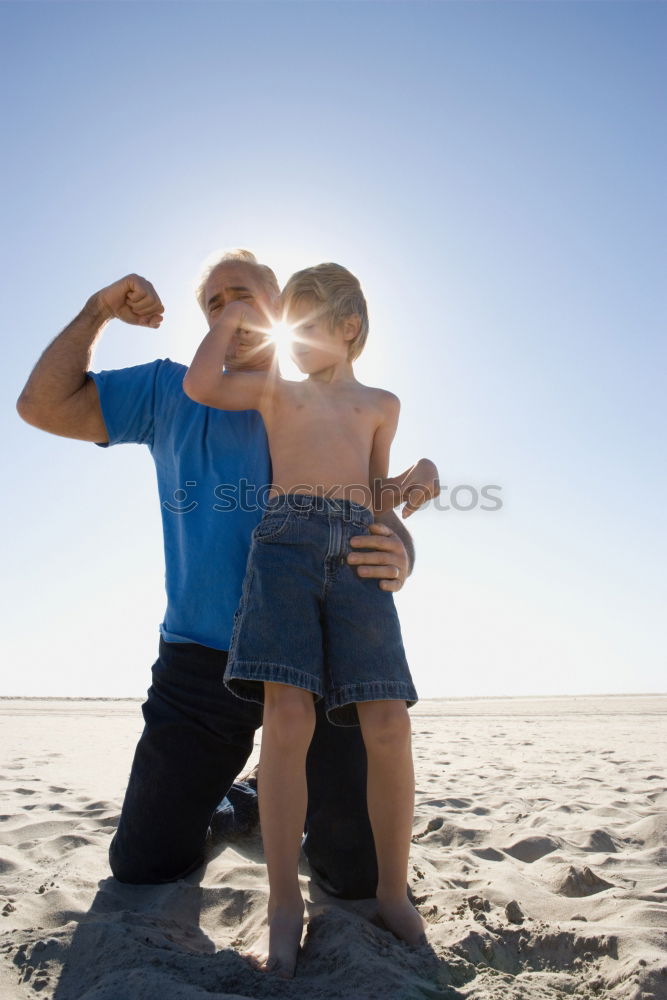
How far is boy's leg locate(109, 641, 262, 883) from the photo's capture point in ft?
8.57

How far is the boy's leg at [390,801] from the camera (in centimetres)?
213

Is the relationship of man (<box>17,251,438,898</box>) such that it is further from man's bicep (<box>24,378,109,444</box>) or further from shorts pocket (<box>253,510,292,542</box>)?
shorts pocket (<box>253,510,292,542</box>)

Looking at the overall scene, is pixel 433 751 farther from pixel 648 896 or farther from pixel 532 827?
pixel 648 896

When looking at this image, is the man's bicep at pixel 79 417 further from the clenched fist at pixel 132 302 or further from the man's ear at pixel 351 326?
the man's ear at pixel 351 326

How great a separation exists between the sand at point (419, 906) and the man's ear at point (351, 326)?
1992 millimetres

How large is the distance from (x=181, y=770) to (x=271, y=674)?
2.64ft

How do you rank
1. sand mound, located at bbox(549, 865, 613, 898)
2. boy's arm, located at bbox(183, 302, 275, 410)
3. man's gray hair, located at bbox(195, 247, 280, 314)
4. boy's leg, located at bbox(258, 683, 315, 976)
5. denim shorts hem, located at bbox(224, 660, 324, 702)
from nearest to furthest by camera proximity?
1. boy's leg, located at bbox(258, 683, 315, 976)
2. denim shorts hem, located at bbox(224, 660, 324, 702)
3. boy's arm, located at bbox(183, 302, 275, 410)
4. sand mound, located at bbox(549, 865, 613, 898)
5. man's gray hair, located at bbox(195, 247, 280, 314)

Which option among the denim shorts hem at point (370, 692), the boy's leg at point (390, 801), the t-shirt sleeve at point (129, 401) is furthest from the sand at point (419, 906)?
the t-shirt sleeve at point (129, 401)

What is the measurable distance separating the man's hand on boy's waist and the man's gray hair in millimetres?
1403

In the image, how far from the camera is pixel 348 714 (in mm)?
2365

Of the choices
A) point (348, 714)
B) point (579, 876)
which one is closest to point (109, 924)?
point (348, 714)

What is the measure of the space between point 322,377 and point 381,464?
1.35 ft

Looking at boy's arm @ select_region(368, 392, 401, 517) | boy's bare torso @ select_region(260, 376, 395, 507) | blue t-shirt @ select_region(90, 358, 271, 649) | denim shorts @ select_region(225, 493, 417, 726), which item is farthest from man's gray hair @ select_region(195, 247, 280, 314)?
denim shorts @ select_region(225, 493, 417, 726)

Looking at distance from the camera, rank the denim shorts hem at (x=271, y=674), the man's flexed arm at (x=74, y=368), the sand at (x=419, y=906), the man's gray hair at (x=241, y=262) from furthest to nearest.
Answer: the man's gray hair at (x=241, y=262), the man's flexed arm at (x=74, y=368), the denim shorts hem at (x=271, y=674), the sand at (x=419, y=906)
